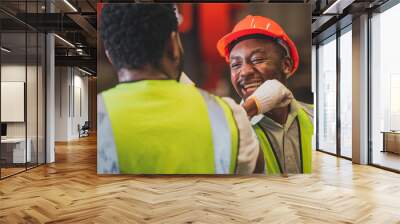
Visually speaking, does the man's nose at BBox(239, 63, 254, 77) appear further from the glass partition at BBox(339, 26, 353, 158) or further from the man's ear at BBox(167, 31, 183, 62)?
the glass partition at BBox(339, 26, 353, 158)

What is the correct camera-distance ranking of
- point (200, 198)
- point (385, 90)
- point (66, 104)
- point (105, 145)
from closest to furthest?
1. point (200, 198)
2. point (105, 145)
3. point (385, 90)
4. point (66, 104)

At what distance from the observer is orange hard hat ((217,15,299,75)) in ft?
20.8

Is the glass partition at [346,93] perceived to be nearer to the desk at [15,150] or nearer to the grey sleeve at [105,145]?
the grey sleeve at [105,145]

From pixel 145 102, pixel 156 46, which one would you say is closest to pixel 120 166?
pixel 145 102

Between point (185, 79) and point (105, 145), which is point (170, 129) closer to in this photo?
point (185, 79)

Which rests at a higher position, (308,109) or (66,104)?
(66,104)

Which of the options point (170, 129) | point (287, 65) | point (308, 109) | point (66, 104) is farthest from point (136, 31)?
point (66, 104)

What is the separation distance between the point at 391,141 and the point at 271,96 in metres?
3.06

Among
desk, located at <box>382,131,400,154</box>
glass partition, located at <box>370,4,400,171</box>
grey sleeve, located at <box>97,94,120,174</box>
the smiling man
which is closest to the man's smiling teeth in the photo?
the smiling man

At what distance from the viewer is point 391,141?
24.7 feet

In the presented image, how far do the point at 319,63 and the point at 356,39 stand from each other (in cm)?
297

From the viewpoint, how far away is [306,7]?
6.42 meters

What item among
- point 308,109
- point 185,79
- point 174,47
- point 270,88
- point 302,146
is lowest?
point 302,146

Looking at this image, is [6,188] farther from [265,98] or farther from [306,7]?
[306,7]
